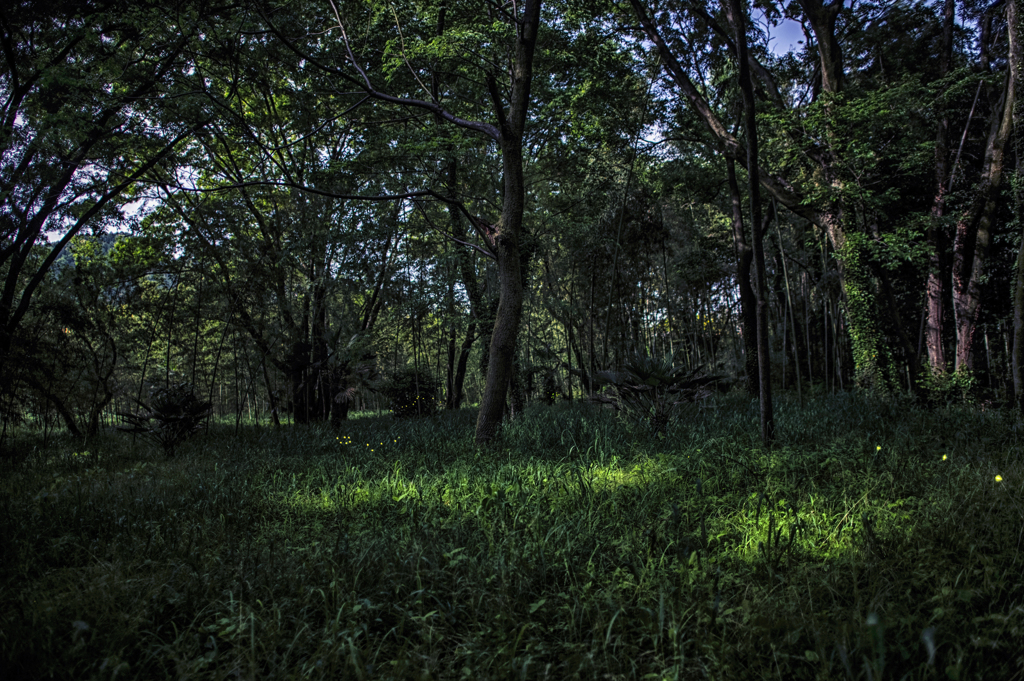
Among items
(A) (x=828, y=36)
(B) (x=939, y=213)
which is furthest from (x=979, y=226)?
(A) (x=828, y=36)

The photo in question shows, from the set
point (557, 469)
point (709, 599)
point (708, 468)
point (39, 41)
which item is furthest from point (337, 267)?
point (709, 599)

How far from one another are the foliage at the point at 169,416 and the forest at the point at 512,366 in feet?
0.20

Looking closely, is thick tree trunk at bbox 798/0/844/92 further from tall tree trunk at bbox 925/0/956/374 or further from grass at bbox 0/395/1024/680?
grass at bbox 0/395/1024/680

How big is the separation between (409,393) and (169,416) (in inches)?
201

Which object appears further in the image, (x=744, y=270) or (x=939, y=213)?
(x=939, y=213)

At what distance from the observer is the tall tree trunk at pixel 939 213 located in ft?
26.4

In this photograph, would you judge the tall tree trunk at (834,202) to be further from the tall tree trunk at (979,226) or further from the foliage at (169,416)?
the foliage at (169,416)

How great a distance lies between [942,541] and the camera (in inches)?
88.7

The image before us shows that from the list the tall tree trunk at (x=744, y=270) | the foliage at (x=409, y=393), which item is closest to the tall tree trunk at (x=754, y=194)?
the tall tree trunk at (x=744, y=270)

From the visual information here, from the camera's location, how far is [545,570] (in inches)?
83.3

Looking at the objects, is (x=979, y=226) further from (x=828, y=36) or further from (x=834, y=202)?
(x=828, y=36)

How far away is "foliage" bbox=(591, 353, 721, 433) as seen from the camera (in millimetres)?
5258

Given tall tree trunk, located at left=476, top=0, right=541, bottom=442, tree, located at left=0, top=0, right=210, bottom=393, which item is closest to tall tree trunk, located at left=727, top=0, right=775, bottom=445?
tall tree trunk, located at left=476, top=0, right=541, bottom=442

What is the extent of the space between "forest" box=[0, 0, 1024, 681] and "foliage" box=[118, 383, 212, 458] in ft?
0.20
